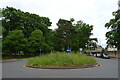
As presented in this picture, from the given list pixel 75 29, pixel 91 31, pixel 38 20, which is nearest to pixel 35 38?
pixel 38 20

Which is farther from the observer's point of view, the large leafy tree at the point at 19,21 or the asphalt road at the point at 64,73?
the large leafy tree at the point at 19,21

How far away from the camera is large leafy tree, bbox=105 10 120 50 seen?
51.5 m

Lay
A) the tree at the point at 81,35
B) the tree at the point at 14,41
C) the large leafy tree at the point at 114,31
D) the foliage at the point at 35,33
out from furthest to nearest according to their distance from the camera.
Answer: the tree at the point at 81,35 < the large leafy tree at the point at 114,31 < the foliage at the point at 35,33 < the tree at the point at 14,41

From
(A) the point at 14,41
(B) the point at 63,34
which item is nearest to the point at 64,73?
(A) the point at 14,41

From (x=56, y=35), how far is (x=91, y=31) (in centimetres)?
1721

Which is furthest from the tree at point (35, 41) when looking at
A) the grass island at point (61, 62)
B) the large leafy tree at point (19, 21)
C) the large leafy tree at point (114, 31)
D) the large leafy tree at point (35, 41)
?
the grass island at point (61, 62)

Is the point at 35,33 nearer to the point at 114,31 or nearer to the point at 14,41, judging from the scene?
the point at 14,41

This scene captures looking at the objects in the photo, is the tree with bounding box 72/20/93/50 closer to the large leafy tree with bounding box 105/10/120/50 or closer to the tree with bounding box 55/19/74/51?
the tree with bounding box 55/19/74/51

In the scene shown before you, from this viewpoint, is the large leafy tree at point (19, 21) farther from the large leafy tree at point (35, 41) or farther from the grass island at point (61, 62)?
the grass island at point (61, 62)

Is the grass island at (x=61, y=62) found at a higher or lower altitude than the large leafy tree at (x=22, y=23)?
lower

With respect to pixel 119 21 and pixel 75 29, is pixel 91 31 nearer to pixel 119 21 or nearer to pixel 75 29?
pixel 75 29

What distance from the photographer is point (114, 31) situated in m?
A: 54.8

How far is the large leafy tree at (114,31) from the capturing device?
51459mm

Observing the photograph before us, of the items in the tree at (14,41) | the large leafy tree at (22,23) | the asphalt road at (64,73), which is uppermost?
the large leafy tree at (22,23)
